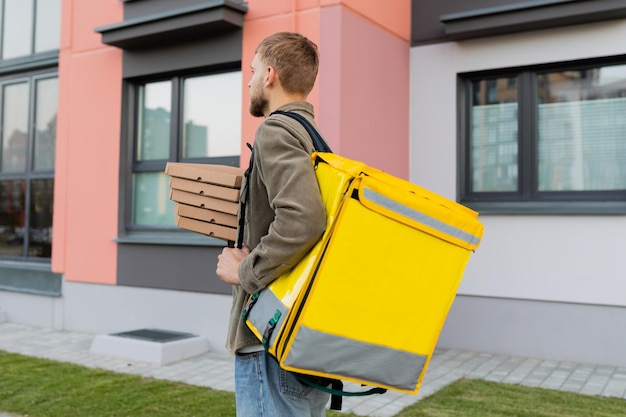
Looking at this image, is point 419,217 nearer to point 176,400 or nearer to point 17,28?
point 176,400

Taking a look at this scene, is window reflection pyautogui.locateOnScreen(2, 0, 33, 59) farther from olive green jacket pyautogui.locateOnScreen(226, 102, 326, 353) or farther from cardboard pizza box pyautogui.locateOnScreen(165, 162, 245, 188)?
olive green jacket pyautogui.locateOnScreen(226, 102, 326, 353)

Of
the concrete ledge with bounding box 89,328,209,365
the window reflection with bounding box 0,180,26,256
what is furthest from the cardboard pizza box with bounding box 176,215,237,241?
the window reflection with bounding box 0,180,26,256

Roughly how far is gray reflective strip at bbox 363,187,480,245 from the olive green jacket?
15 cm

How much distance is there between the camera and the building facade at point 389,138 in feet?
20.7

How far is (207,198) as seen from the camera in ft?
7.35

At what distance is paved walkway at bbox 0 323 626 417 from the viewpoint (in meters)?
5.02

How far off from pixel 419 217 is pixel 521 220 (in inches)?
203

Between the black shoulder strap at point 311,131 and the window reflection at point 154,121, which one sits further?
the window reflection at point 154,121

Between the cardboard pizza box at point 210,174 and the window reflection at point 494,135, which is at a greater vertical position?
the window reflection at point 494,135

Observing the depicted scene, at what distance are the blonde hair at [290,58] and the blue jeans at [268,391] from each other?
0.86m

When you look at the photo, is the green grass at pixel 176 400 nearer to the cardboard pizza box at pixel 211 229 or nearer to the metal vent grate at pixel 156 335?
the metal vent grate at pixel 156 335

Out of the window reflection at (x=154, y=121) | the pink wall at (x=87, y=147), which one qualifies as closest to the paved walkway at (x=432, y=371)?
the pink wall at (x=87, y=147)

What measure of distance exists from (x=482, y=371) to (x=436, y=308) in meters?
4.34

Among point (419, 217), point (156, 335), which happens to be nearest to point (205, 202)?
point (419, 217)
